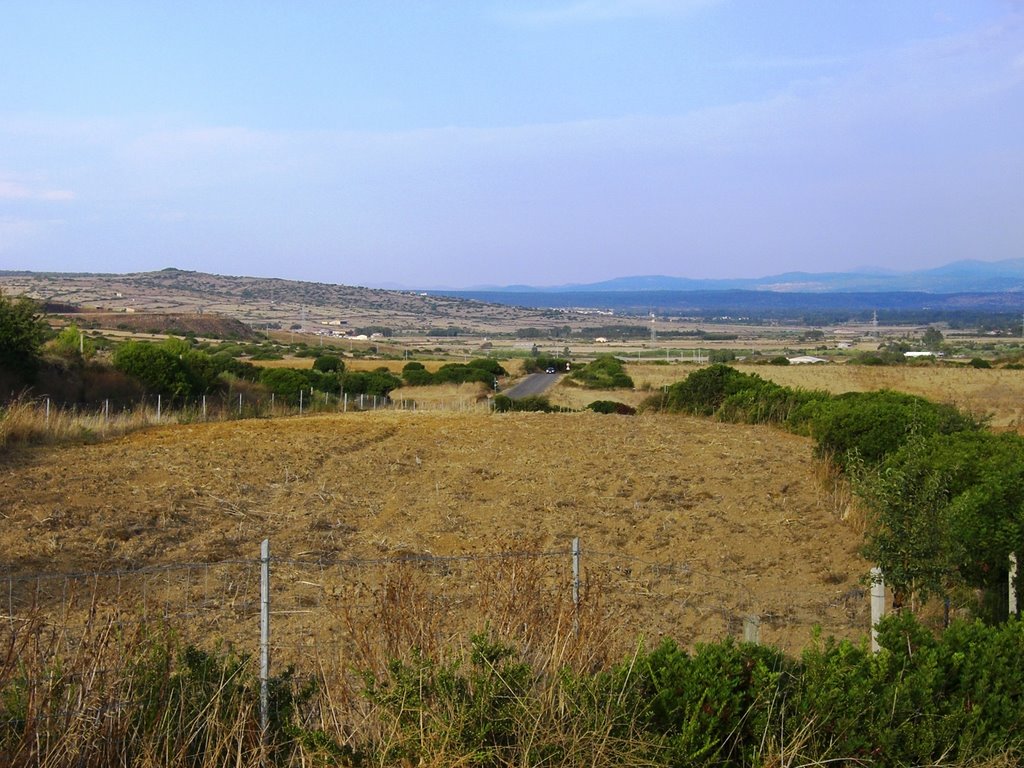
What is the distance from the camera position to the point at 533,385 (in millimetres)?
56750

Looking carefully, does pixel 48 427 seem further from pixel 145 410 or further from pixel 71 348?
pixel 71 348

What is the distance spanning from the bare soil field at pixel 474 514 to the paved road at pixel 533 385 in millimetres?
26753

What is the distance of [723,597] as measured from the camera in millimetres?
10328

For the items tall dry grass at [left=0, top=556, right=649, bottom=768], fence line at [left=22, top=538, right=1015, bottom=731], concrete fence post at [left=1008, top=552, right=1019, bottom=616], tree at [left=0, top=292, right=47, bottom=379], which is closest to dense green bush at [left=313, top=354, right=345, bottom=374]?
tree at [left=0, top=292, right=47, bottom=379]

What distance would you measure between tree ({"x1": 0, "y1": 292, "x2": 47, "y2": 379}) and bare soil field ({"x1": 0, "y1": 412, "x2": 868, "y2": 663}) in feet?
26.4

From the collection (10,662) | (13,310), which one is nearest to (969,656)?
(10,662)

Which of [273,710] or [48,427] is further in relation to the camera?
[48,427]

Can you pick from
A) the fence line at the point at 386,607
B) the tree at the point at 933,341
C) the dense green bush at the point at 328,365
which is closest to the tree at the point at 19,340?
the fence line at the point at 386,607

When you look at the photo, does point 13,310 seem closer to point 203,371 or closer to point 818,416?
point 203,371

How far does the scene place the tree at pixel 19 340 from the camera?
26922 millimetres

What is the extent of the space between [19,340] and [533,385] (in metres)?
32.4

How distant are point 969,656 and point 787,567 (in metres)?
6.51

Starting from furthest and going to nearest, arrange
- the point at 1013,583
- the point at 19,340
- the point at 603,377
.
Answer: the point at 603,377 → the point at 19,340 → the point at 1013,583

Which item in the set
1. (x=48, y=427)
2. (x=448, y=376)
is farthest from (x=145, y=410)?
(x=448, y=376)
